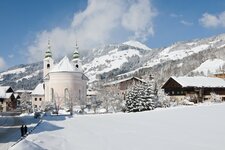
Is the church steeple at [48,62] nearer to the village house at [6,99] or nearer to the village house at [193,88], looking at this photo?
the village house at [6,99]

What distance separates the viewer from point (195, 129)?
30.4 metres

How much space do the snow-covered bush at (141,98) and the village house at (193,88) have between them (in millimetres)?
19858

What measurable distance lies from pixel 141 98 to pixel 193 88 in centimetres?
2358

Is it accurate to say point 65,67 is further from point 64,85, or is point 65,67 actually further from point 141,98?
point 141,98

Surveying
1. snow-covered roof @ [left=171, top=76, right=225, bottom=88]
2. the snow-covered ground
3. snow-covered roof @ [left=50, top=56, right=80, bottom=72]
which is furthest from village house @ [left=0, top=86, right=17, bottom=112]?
the snow-covered ground

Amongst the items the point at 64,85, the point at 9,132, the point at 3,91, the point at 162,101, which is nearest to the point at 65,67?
the point at 64,85

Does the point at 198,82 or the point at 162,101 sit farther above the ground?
the point at 198,82

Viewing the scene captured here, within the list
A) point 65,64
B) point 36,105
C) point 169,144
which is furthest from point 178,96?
point 36,105

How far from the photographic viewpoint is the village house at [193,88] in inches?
3191

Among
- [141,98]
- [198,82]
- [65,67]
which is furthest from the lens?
[65,67]

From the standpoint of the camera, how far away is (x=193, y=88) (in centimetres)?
8225

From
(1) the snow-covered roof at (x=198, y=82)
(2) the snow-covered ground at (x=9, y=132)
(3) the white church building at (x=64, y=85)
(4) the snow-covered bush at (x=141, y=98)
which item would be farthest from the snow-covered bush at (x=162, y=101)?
(3) the white church building at (x=64, y=85)

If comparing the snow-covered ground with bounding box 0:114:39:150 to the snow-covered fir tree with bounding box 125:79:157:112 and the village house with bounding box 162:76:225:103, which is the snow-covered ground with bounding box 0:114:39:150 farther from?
the village house with bounding box 162:76:225:103

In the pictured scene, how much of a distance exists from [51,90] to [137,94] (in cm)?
6168
